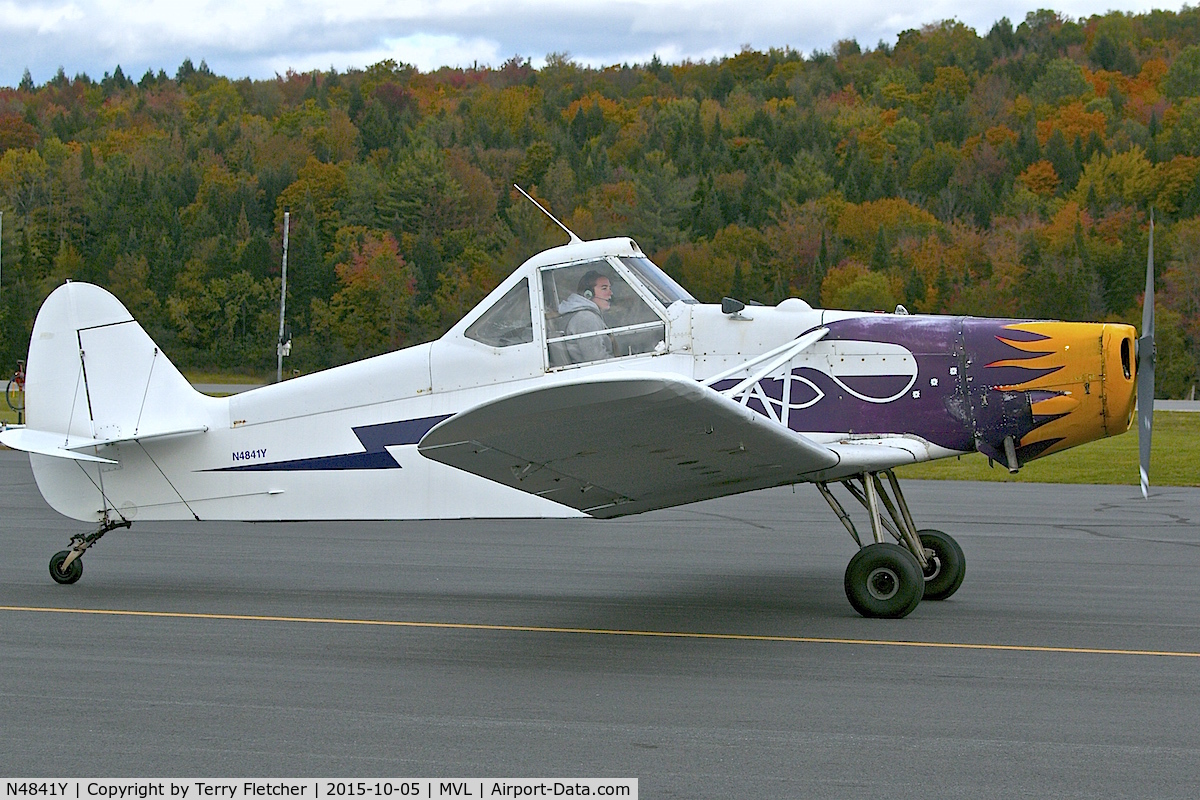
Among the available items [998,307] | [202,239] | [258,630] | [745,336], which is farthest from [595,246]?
[202,239]

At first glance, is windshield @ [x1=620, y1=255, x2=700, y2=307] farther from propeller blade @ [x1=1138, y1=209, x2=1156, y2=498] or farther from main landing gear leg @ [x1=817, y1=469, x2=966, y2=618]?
propeller blade @ [x1=1138, y1=209, x2=1156, y2=498]

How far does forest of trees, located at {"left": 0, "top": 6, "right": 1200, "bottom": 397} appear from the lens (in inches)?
3255

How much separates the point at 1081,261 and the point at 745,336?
73.6 meters

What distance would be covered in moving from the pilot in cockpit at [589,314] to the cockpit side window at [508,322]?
1.06 feet

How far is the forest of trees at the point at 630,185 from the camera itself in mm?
82688

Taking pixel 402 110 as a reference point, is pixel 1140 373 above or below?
below

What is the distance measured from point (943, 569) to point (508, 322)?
3.57 meters

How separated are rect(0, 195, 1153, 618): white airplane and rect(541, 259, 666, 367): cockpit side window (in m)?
0.02

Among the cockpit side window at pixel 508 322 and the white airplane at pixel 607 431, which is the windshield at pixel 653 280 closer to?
the white airplane at pixel 607 431

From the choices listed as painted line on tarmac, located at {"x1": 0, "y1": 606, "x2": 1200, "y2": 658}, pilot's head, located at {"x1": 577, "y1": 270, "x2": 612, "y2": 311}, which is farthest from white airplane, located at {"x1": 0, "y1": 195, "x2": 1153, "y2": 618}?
painted line on tarmac, located at {"x1": 0, "y1": 606, "x2": 1200, "y2": 658}

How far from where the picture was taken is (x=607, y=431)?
7.01m

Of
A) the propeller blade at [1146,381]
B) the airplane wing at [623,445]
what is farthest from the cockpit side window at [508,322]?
the propeller blade at [1146,381]

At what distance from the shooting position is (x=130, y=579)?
1052 cm

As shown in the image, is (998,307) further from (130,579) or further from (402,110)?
(402,110)
